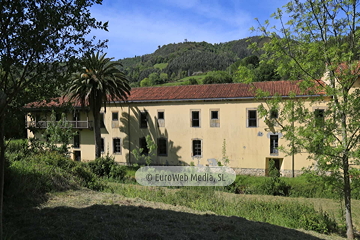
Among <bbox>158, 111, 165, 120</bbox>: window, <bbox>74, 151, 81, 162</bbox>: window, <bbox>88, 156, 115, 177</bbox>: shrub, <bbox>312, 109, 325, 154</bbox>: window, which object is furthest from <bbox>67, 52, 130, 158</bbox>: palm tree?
<bbox>312, 109, 325, 154</bbox>: window

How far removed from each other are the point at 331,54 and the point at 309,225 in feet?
16.2

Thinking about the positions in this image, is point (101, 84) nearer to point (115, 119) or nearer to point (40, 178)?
point (115, 119)

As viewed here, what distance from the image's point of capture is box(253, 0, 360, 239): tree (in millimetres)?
7398

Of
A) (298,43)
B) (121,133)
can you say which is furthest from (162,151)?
(298,43)

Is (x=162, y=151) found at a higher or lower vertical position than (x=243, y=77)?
lower

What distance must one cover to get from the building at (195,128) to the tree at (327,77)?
1163 cm

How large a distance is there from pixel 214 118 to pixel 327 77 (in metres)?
15.1

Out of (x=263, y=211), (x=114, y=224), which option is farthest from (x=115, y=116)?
(x=114, y=224)

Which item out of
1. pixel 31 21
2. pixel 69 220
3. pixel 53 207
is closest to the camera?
pixel 31 21

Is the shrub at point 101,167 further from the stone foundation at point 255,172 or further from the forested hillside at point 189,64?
the forested hillside at point 189,64

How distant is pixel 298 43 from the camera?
831 centimetres

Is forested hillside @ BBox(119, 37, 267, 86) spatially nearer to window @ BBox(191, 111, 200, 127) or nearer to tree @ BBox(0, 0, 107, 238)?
window @ BBox(191, 111, 200, 127)

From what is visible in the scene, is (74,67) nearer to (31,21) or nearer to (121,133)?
(31,21)

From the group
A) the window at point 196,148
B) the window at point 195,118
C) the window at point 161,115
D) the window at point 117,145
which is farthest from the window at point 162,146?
the window at point 117,145
